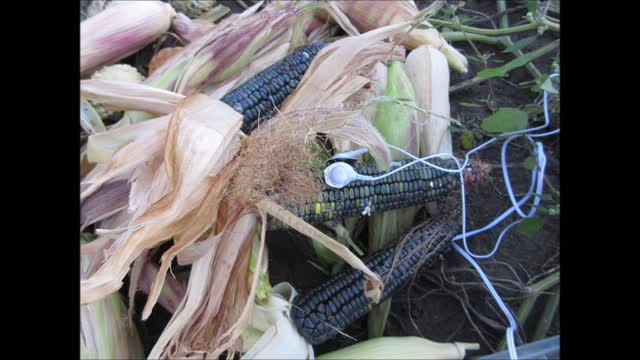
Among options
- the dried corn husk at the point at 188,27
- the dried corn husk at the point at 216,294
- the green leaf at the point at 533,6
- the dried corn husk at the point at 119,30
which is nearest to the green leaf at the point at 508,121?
the green leaf at the point at 533,6

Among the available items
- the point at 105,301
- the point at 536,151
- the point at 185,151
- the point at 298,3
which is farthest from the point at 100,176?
the point at 536,151

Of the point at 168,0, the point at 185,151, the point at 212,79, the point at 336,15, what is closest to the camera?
the point at 185,151

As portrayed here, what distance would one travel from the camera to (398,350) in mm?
1039

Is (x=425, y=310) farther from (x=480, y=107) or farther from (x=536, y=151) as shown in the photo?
(x=480, y=107)

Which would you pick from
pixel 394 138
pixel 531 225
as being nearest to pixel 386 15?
pixel 394 138

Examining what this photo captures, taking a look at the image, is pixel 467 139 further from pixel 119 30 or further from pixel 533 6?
pixel 119 30

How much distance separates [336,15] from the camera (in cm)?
123

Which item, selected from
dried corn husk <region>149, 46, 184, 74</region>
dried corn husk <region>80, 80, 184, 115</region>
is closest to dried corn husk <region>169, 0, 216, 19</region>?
dried corn husk <region>149, 46, 184, 74</region>

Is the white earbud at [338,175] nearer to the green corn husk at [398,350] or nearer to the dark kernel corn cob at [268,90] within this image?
the dark kernel corn cob at [268,90]

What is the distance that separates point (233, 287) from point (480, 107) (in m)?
0.95

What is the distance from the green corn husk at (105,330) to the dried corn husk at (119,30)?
1.56 feet

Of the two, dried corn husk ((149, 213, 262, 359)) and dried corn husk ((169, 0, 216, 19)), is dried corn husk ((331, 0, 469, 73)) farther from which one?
dried corn husk ((149, 213, 262, 359))

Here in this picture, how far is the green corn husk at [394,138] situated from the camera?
107 centimetres

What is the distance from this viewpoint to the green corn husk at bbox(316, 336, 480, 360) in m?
1.03
